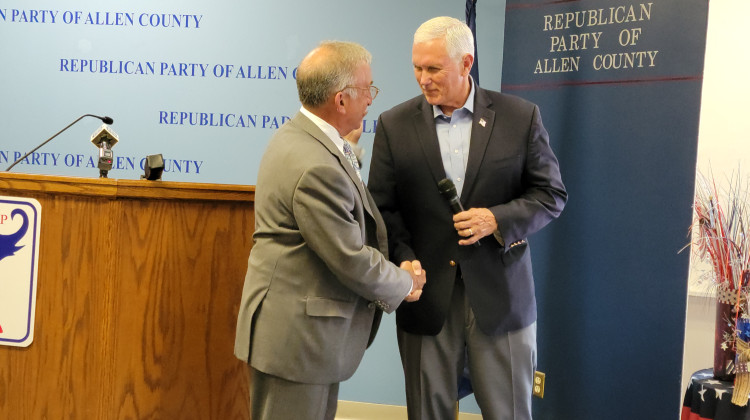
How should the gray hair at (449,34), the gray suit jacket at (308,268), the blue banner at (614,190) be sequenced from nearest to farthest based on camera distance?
the gray suit jacket at (308,268) < the gray hair at (449,34) < the blue banner at (614,190)

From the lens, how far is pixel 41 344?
262 cm

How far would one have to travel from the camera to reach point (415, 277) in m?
2.61

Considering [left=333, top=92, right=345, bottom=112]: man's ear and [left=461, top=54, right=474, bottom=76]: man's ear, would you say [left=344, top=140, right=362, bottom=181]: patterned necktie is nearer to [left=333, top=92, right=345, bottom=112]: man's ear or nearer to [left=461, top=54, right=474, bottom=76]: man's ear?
[left=333, top=92, right=345, bottom=112]: man's ear

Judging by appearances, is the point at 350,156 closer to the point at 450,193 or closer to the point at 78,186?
the point at 450,193

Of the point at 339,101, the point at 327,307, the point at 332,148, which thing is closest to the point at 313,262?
the point at 327,307

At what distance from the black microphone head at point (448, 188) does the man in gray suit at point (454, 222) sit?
14 cm

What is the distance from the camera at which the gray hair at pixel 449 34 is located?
275 centimetres

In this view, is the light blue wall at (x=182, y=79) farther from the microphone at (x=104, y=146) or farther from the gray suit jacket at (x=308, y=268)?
the gray suit jacket at (x=308, y=268)

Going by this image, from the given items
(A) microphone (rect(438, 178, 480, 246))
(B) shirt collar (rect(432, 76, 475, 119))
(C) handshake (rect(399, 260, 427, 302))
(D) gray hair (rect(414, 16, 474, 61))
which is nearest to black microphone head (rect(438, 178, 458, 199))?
(A) microphone (rect(438, 178, 480, 246))

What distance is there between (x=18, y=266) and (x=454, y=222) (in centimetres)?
140

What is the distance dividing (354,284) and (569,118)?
1816 mm

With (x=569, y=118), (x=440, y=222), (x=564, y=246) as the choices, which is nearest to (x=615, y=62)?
(x=569, y=118)

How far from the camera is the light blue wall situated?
4750mm

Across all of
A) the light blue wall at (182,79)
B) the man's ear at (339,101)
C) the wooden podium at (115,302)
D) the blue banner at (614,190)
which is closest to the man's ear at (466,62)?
the man's ear at (339,101)
